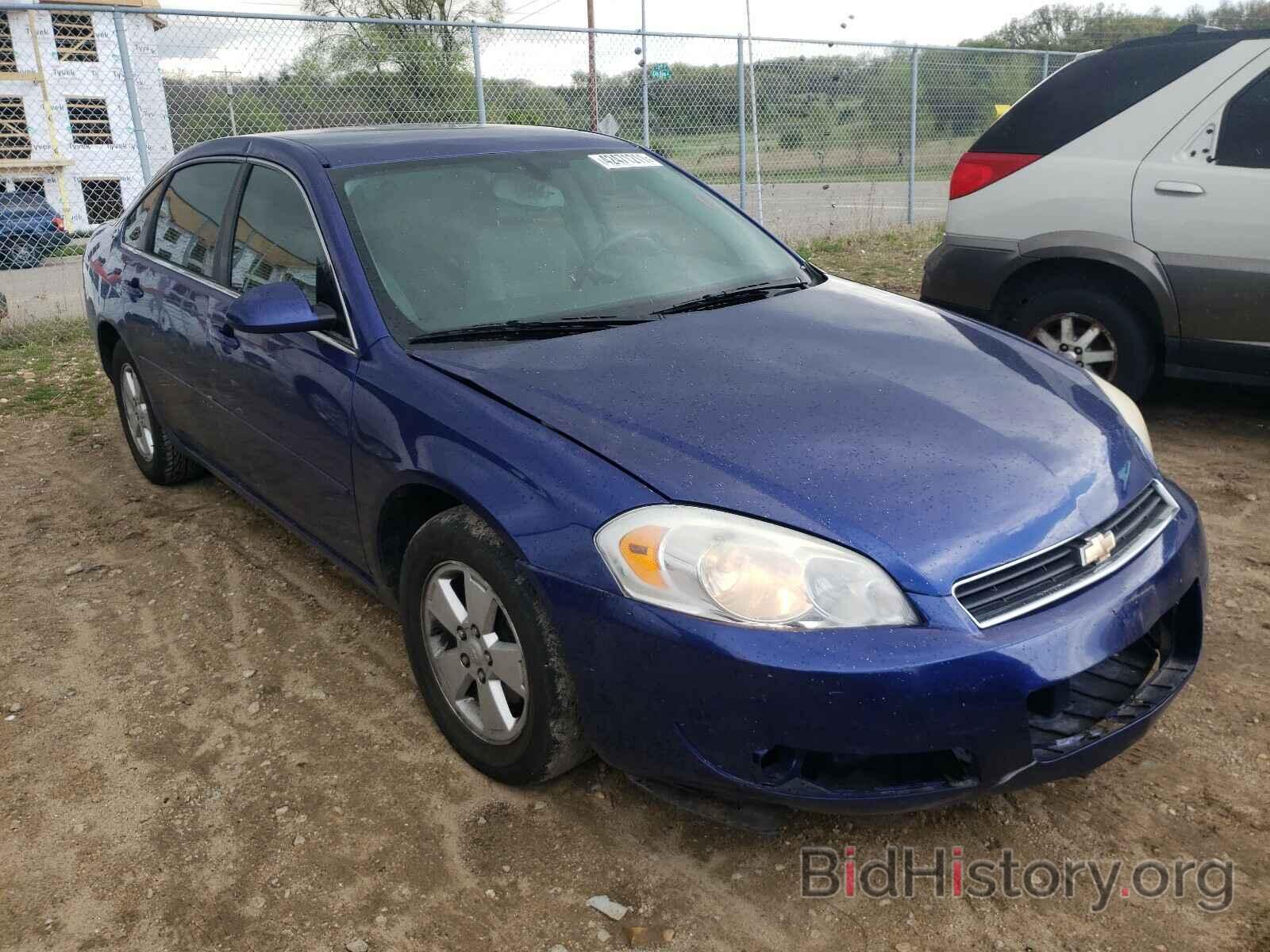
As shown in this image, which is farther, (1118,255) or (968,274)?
(968,274)

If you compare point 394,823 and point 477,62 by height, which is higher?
point 477,62

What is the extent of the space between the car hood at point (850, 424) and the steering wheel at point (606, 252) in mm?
306

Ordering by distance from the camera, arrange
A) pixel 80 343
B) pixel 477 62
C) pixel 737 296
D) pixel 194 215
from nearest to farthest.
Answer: pixel 737 296
pixel 194 215
pixel 80 343
pixel 477 62

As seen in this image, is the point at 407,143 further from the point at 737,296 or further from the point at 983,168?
the point at 983,168

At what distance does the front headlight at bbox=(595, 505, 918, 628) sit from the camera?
205 centimetres

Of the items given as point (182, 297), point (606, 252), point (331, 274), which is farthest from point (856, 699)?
point (182, 297)

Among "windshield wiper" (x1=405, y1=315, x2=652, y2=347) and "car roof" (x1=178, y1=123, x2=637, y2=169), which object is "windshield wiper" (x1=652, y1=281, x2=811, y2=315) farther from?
"car roof" (x1=178, y1=123, x2=637, y2=169)

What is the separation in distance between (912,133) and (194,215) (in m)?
11.2

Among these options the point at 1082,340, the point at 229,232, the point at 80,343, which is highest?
the point at 229,232

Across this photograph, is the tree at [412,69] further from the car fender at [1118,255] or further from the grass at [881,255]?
the car fender at [1118,255]

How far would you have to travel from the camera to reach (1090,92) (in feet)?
16.8

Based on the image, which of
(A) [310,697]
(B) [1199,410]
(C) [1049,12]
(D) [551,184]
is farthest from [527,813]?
(C) [1049,12]

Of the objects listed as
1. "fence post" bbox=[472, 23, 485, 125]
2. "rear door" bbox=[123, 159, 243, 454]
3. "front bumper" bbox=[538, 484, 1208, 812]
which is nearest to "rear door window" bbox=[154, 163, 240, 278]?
"rear door" bbox=[123, 159, 243, 454]

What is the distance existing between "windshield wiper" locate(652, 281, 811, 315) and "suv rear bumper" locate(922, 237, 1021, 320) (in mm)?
2177
